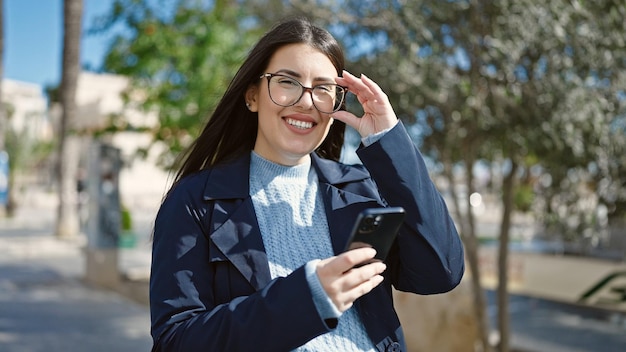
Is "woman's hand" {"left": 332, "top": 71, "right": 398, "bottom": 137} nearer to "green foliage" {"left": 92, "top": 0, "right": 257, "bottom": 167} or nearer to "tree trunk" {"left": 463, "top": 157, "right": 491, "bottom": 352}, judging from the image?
"tree trunk" {"left": 463, "top": 157, "right": 491, "bottom": 352}

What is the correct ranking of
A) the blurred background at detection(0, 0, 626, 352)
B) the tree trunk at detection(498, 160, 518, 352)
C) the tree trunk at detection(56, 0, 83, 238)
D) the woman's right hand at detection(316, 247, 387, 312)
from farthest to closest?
the tree trunk at detection(56, 0, 83, 238) < the tree trunk at detection(498, 160, 518, 352) < the blurred background at detection(0, 0, 626, 352) < the woman's right hand at detection(316, 247, 387, 312)

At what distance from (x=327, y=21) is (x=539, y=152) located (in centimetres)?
197

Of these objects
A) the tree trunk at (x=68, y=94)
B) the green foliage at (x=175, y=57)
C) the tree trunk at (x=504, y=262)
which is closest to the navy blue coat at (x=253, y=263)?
the tree trunk at (x=504, y=262)

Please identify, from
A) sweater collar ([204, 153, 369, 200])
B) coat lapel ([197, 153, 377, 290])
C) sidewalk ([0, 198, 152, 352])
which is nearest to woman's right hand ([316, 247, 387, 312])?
coat lapel ([197, 153, 377, 290])

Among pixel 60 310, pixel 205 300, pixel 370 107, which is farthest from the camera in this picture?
pixel 60 310

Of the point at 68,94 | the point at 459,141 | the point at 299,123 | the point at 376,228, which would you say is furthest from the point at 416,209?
the point at 68,94

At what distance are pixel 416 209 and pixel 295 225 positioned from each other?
0.92ft

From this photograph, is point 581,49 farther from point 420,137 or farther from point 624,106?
point 420,137

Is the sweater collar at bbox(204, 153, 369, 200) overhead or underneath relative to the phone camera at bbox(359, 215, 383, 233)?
overhead

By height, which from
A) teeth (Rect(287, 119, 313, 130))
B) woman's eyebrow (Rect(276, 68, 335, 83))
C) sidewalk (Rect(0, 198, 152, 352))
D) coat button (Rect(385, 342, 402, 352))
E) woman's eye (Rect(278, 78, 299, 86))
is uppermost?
woman's eyebrow (Rect(276, 68, 335, 83))

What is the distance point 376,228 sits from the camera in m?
1.17

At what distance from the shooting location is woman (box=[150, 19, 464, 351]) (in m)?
1.17

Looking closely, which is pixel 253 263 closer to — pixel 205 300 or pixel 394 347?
pixel 205 300

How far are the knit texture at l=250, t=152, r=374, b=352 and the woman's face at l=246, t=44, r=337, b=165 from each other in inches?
2.5
